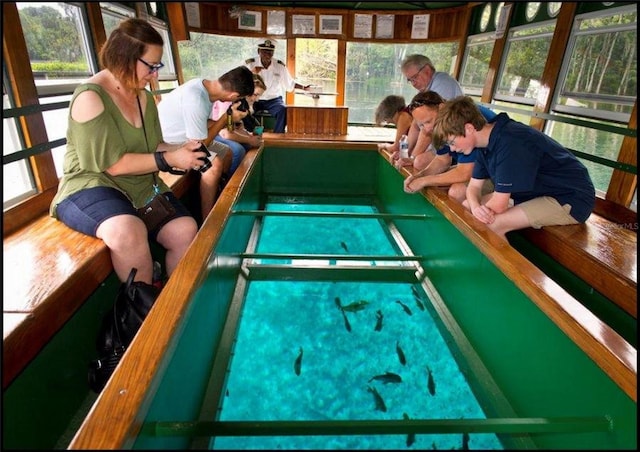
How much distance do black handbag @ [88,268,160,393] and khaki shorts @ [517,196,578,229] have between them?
74.8 inches

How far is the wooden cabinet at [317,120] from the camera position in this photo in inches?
229

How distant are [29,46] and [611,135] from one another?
430 centimetres

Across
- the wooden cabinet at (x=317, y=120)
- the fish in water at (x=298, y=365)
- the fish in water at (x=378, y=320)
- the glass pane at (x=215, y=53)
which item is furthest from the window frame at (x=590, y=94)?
the glass pane at (x=215, y=53)

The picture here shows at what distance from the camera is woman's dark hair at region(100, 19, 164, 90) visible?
186 cm

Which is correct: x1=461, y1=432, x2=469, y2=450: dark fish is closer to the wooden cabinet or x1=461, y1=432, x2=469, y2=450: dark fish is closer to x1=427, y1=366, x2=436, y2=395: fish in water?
x1=427, y1=366, x2=436, y2=395: fish in water

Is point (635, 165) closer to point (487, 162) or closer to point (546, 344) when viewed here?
point (487, 162)

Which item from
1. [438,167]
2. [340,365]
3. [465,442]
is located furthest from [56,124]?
[465,442]

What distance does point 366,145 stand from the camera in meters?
4.42

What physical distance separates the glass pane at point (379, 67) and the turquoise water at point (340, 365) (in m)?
4.93

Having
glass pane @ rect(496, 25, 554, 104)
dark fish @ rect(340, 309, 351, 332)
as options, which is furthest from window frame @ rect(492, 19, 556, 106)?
dark fish @ rect(340, 309, 351, 332)

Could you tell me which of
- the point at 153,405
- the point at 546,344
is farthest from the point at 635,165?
the point at 153,405

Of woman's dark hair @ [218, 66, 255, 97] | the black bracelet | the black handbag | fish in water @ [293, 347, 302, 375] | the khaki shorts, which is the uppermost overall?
woman's dark hair @ [218, 66, 255, 97]

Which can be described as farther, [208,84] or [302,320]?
[208,84]

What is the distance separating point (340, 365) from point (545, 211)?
4.54 feet
